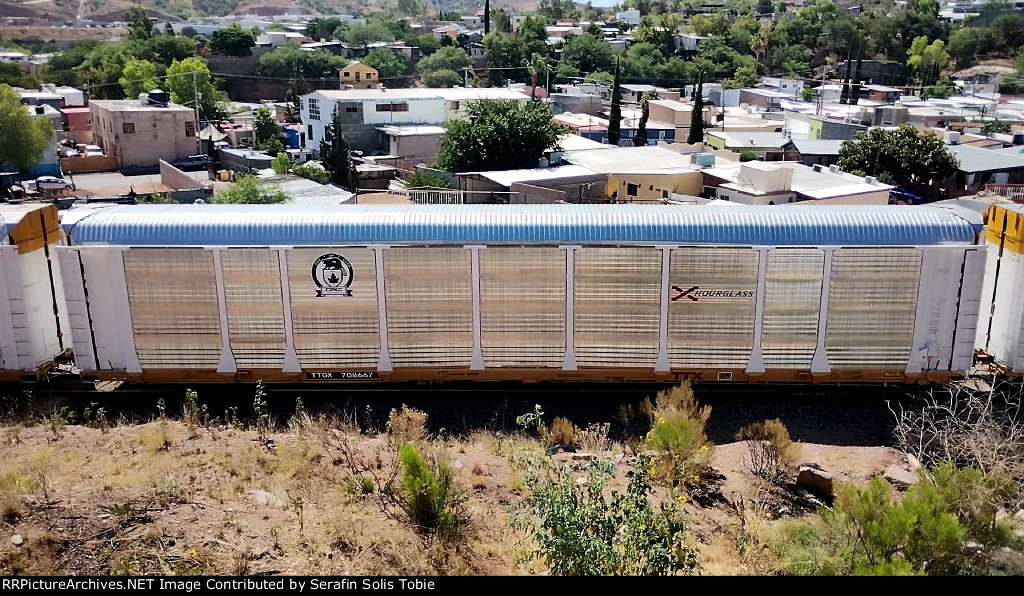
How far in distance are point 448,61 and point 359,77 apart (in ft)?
57.1

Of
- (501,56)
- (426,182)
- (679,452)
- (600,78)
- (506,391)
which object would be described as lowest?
(506,391)

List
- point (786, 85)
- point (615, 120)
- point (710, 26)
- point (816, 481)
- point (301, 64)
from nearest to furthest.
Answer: point (816, 481)
point (615, 120)
point (786, 85)
point (301, 64)
point (710, 26)

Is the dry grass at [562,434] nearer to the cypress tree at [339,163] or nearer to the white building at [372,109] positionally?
the cypress tree at [339,163]

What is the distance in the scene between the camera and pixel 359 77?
291ft

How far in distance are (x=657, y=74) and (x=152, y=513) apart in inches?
3721

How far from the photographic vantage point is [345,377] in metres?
12.7

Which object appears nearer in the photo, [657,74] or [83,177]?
[83,177]

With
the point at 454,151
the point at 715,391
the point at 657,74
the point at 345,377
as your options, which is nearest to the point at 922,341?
the point at 715,391

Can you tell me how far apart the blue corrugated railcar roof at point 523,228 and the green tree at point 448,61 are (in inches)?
3663

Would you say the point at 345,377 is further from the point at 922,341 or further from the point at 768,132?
the point at 768,132

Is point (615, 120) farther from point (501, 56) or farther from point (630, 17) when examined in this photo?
point (630, 17)

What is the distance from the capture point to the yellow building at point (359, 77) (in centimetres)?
8756

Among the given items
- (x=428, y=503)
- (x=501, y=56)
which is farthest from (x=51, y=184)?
(x=501, y=56)

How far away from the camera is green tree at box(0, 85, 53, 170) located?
44.9 m
